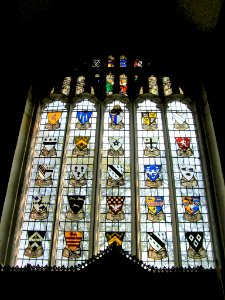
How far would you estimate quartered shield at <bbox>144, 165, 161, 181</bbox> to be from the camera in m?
9.12

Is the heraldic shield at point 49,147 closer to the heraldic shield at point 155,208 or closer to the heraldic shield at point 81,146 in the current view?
the heraldic shield at point 81,146

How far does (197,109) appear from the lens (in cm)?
1056

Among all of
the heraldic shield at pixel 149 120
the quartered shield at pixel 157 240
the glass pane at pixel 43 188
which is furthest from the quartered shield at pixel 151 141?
the quartered shield at pixel 157 240

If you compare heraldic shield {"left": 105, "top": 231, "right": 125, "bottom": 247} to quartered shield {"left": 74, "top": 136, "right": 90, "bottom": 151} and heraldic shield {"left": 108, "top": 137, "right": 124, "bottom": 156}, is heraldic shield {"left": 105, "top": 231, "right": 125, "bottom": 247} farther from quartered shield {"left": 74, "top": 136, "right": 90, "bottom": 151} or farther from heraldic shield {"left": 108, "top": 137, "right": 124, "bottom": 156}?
quartered shield {"left": 74, "top": 136, "right": 90, "bottom": 151}

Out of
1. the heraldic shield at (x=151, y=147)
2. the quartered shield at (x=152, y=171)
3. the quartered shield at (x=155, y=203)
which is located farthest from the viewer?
the heraldic shield at (x=151, y=147)

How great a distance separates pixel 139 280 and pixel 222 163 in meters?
2.97

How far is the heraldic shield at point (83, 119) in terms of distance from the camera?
33.7 ft

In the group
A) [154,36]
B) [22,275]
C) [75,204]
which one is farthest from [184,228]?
[154,36]

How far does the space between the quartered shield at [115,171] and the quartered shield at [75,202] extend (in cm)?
84

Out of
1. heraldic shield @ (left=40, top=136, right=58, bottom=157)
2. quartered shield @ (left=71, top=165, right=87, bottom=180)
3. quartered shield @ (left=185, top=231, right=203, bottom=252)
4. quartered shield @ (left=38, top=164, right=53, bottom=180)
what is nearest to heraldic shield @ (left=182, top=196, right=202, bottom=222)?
quartered shield @ (left=185, top=231, right=203, bottom=252)

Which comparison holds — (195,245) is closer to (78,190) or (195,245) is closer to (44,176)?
(78,190)

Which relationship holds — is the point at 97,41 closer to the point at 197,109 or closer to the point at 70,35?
the point at 70,35

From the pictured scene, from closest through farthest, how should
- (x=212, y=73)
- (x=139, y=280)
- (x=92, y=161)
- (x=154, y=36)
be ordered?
(x=139, y=280)
(x=92, y=161)
(x=212, y=73)
(x=154, y=36)

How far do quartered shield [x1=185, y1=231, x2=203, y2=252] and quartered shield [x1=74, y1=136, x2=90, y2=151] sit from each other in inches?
123
